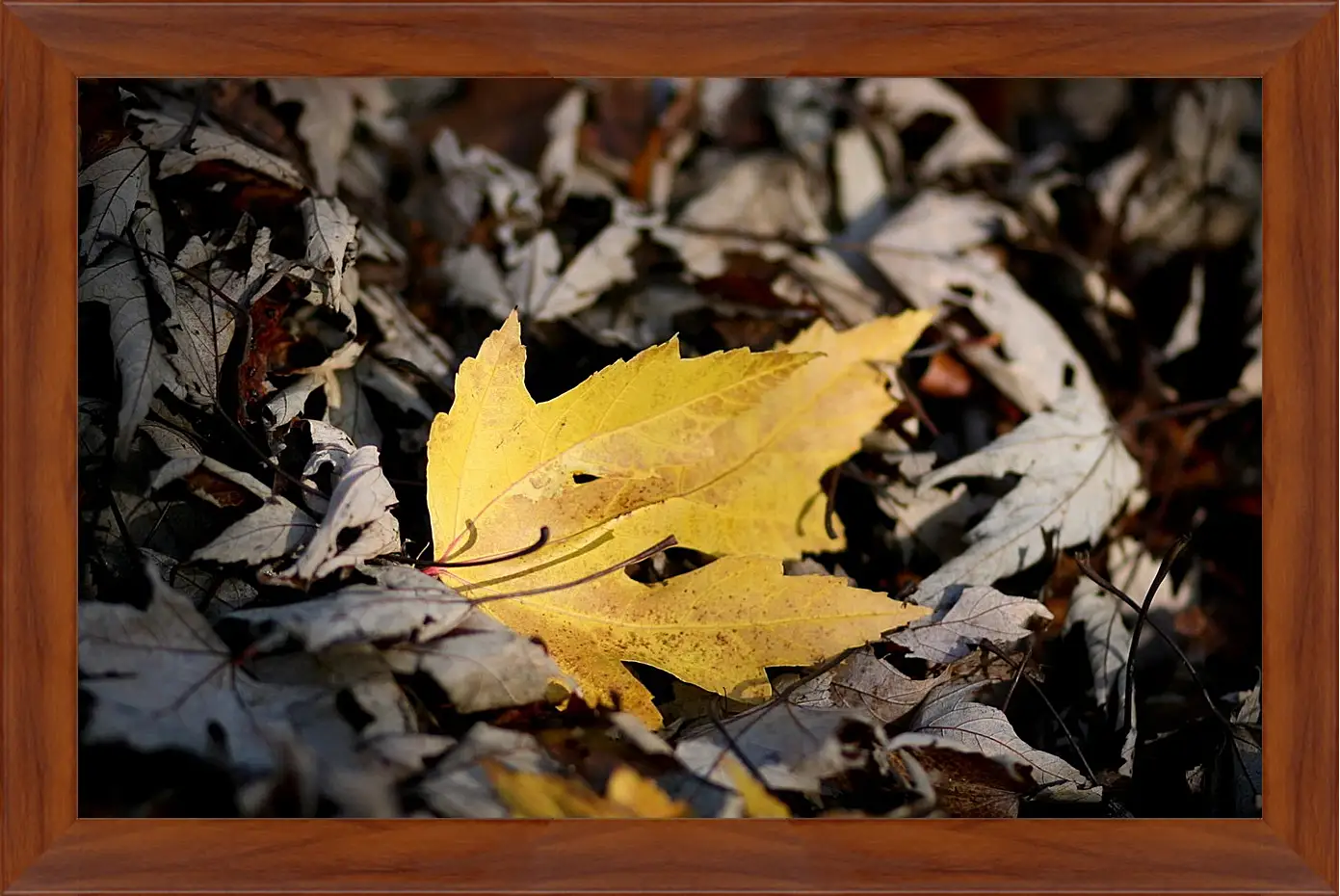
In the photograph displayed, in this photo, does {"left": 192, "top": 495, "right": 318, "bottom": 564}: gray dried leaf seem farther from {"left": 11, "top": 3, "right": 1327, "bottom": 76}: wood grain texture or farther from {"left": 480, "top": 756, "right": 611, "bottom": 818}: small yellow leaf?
{"left": 11, "top": 3, "right": 1327, "bottom": 76}: wood grain texture

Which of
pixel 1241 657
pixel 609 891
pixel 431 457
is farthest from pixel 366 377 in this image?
pixel 1241 657

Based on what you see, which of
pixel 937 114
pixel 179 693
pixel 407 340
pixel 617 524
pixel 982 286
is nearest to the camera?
pixel 179 693

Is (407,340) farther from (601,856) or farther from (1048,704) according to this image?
(1048,704)

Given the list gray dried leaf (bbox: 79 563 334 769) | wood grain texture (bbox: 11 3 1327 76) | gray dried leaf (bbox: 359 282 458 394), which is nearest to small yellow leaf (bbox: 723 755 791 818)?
gray dried leaf (bbox: 79 563 334 769)

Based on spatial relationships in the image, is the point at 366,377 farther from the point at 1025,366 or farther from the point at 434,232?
the point at 1025,366

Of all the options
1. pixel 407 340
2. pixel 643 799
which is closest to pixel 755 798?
pixel 643 799

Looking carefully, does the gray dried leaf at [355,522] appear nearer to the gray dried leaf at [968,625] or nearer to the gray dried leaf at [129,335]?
the gray dried leaf at [129,335]

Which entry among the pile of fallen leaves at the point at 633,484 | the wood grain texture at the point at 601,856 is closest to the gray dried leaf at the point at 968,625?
the pile of fallen leaves at the point at 633,484
